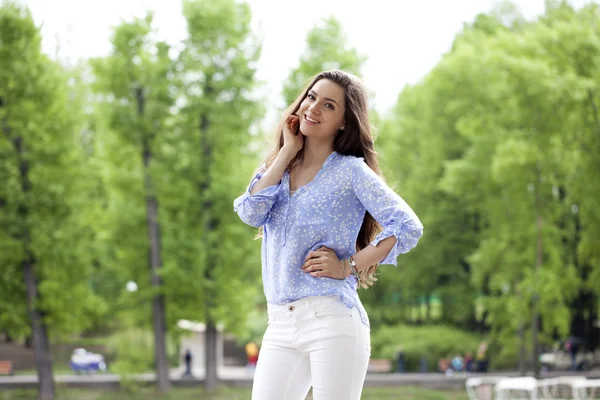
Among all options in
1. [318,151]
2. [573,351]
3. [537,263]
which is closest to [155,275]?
[537,263]

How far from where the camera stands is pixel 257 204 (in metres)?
2.20

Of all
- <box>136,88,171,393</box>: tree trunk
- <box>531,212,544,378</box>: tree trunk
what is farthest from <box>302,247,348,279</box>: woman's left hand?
<box>531,212,544,378</box>: tree trunk

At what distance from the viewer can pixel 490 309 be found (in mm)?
17453

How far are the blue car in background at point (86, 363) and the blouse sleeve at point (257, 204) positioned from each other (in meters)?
19.5

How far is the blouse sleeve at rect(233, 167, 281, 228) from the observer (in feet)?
7.22

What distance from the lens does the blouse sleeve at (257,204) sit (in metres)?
2.20

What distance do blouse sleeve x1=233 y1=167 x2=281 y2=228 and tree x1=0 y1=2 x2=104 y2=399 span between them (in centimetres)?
1332

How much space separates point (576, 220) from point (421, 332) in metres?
4.49

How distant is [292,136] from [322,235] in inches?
10.9

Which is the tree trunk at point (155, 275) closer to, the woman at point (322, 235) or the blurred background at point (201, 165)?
the blurred background at point (201, 165)

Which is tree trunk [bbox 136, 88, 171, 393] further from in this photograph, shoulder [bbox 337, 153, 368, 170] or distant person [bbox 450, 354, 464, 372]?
shoulder [bbox 337, 153, 368, 170]

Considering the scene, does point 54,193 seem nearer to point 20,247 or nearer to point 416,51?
point 20,247

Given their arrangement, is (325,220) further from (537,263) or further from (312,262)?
(537,263)

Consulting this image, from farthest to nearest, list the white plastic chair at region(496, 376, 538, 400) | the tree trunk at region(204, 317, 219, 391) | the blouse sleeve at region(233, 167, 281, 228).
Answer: the tree trunk at region(204, 317, 219, 391), the white plastic chair at region(496, 376, 538, 400), the blouse sleeve at region(233, 167, 281, 228)
